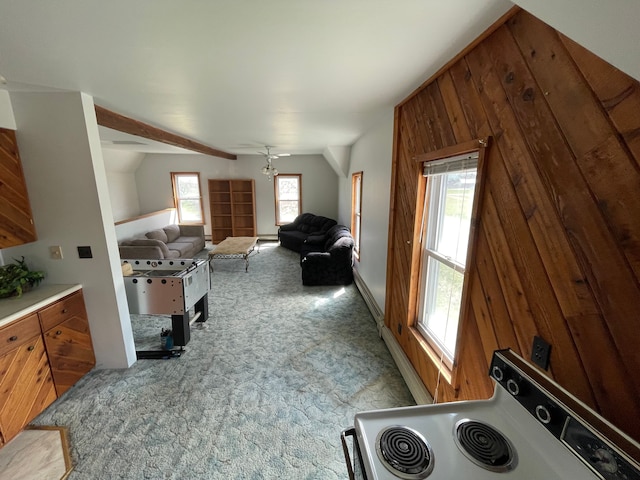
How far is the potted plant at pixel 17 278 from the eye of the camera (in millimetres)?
1969

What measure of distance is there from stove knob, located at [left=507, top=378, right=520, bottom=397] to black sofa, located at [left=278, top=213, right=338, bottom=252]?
5399 millimetres

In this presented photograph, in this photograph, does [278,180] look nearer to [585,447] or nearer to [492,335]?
[492,335]

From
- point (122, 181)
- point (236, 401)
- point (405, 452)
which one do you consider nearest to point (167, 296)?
point (236, 401)

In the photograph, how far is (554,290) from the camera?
3.12ft

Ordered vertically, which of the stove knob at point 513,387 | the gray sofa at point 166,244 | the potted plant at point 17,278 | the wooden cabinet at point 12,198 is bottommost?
the gray sofa at point 166,244

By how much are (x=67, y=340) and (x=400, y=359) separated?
2900 millimetres

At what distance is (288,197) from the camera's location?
7.59 metres

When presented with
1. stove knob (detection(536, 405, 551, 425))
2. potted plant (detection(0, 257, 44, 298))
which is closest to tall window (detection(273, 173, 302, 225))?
potted plant (detection(0, 257, 44, 298))

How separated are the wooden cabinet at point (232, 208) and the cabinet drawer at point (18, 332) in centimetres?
565

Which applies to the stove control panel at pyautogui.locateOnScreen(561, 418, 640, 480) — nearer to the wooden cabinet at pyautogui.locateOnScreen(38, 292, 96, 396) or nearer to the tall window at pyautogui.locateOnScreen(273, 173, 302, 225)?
the wooden cabinet at pyautogui.locateOnScreen(38, 292, 96, 396)

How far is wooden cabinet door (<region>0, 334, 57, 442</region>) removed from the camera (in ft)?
5.55

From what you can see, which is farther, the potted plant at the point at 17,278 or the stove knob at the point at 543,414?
the potted plant at the point at 17,278

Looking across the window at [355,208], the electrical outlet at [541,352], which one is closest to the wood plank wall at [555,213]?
the electrical outlet at [541,352]

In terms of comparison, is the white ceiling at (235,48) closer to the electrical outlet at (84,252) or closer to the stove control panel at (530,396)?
the electrical outlet at (84,252)
